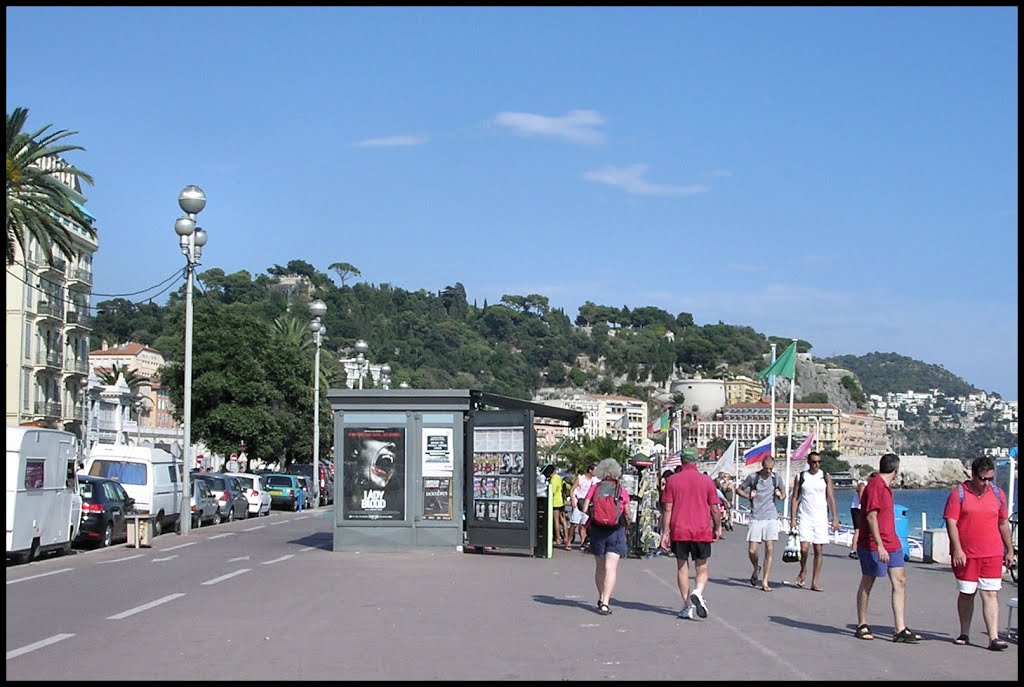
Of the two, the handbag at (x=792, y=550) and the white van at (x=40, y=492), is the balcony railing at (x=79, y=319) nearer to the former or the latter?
the white van at (x=40, y=492)

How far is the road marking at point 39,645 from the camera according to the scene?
1088 cm

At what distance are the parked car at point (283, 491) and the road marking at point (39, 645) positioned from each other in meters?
41.9

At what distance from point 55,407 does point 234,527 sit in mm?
44607

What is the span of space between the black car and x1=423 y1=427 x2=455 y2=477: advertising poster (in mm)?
7255

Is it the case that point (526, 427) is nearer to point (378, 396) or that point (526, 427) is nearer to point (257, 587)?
point (378, 396)

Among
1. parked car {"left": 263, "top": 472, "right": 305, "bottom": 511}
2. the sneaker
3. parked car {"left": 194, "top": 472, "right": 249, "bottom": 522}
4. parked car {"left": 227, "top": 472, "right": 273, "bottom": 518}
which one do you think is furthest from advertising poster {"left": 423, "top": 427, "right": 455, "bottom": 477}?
parked car {"left": 263, "top": 472, "right": 305, "bottom": 511}

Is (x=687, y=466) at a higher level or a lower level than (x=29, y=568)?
higher

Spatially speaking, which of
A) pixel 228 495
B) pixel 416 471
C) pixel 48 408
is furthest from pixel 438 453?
pixel 48 408

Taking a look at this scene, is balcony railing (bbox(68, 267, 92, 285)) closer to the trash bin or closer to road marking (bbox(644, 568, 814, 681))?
the trash bin

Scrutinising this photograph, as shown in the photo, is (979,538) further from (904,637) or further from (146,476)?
(146,476)

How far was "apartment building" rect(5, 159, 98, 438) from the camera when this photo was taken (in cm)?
7369

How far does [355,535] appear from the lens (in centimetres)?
2489

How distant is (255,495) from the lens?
47.5 m

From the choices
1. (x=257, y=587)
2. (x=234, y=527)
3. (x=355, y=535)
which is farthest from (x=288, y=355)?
(x=257, y=587)
